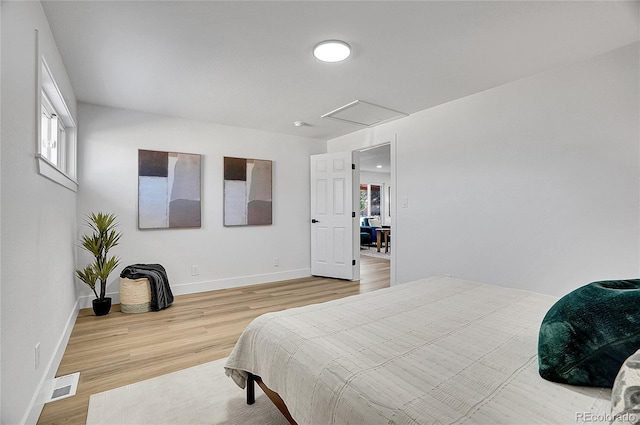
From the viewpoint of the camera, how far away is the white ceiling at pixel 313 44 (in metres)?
1.78

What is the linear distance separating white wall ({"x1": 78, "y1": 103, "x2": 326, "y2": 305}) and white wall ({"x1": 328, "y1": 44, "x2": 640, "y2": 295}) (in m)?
1.84

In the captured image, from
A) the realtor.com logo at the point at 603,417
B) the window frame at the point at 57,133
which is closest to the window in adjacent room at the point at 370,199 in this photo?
the window frame at the point at 57,133

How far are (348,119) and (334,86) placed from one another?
3.48 ft

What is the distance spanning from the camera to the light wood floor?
1.87 metres

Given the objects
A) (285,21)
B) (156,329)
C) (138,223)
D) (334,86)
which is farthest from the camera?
(138,223)

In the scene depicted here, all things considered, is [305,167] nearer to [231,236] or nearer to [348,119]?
[348,119]

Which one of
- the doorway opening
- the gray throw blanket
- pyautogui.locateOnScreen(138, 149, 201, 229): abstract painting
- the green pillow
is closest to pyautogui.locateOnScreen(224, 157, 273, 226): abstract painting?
pyautogui.locateOnScreen(138, 149, 201, 229): abstract painting

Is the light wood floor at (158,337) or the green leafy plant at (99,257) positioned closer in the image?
the light wood floor at (158,337)

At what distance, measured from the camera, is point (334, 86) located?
287cm

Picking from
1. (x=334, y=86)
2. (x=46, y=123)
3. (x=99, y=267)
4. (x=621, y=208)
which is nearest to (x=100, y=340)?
(x=99, y=267)

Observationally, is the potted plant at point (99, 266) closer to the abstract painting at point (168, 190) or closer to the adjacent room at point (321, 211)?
the adjacent room at point (321, 211)

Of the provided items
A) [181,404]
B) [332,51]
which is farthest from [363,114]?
[181,404]

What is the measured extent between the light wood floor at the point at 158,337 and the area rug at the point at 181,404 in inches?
4.1

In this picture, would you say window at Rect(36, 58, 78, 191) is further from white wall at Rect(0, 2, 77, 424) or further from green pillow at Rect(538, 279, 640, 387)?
green pillow at Rect(538, 279, 640, 387)
